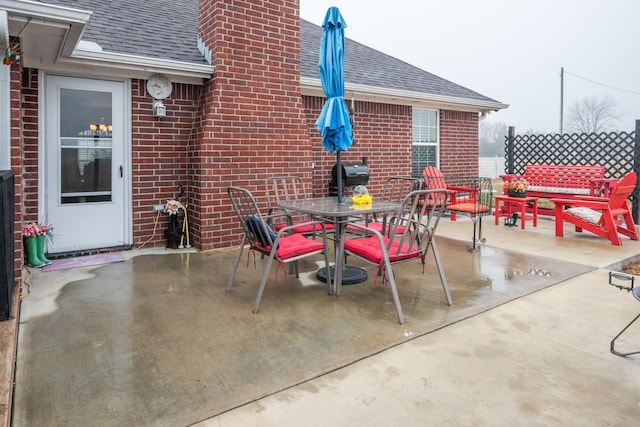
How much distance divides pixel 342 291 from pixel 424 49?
43.3 m

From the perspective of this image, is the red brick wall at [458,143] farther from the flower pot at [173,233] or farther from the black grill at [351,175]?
the flower pot at [173,233]

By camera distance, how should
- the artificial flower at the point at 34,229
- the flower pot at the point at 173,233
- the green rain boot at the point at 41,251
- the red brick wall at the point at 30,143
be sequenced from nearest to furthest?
the artificial flower at the point at 34,229 → the green rain boot at the point at 41,251 → the red brick wall at the point at 30,143 → the flower pot at the point at 173,233

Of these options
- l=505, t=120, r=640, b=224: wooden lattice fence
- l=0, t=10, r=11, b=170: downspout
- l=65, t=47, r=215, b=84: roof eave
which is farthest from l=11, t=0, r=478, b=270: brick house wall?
l=505, t=120, r=640, b=224: wooden lattice fence

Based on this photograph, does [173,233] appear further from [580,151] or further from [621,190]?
[580,151]

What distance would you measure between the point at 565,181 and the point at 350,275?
611 centimetres

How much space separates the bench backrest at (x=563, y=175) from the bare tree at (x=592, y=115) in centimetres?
1958

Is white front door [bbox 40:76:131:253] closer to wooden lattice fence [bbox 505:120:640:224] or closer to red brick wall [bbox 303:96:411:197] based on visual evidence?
red brick wall [bbox 303:96:411:197]

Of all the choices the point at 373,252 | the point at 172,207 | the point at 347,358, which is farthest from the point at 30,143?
the point at 347,358

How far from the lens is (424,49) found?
42031 millimetres

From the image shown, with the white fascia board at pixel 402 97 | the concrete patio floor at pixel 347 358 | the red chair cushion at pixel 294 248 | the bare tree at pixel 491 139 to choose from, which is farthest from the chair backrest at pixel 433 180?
the bare tree at pixel 491 139

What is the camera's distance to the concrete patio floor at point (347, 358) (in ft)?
6.18

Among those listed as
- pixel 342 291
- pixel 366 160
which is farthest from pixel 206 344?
pixel 366 160

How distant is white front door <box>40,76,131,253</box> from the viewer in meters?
4.79

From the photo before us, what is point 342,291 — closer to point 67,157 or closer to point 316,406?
point 316,406
